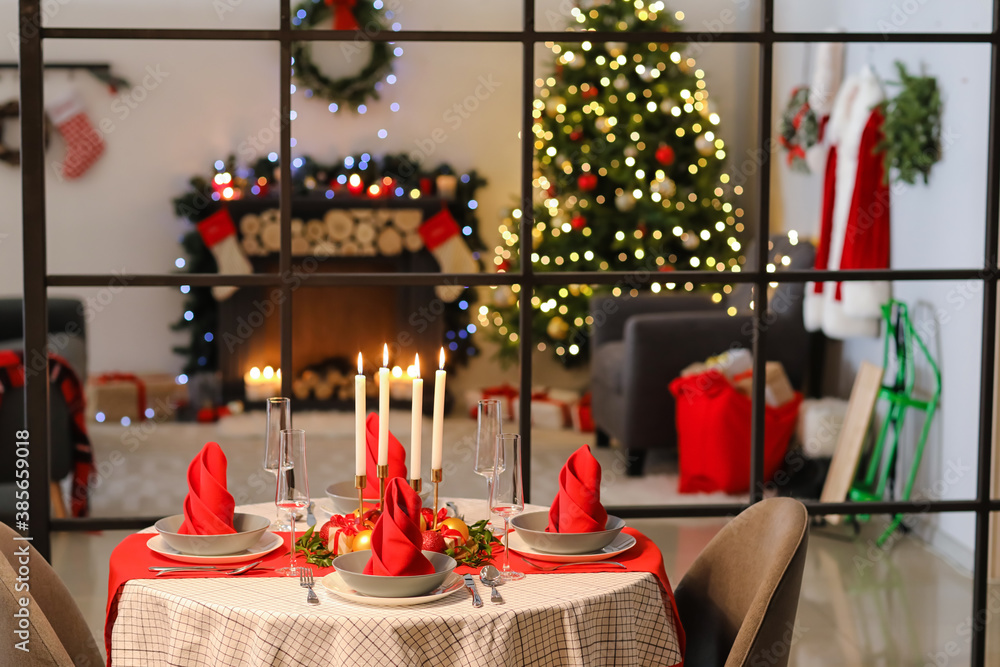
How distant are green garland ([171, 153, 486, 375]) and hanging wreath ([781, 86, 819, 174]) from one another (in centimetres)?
206

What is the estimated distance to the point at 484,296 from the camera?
6.05 m

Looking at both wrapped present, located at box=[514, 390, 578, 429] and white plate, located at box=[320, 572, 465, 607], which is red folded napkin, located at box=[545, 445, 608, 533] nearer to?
white plate, located at box=[320, 572, 465, 607]

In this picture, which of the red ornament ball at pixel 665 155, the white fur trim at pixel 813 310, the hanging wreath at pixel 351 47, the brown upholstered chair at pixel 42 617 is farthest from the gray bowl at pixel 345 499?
the hanging wreath at pixel 351 47

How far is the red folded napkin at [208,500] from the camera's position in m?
1.41

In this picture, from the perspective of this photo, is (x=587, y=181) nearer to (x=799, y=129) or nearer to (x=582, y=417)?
(x=799, y=129)

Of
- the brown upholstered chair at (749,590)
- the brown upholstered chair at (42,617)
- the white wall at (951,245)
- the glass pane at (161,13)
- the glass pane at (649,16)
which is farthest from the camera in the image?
the glass pane at (161,13)

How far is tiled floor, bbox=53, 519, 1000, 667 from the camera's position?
255 centimetres

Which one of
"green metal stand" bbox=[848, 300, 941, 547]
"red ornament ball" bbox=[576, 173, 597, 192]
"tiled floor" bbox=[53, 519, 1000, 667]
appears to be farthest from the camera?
"red ornament ball" bbox=[576, 173, 597, 192]

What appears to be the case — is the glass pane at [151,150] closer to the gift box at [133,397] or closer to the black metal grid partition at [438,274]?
the gift box at [133,397]

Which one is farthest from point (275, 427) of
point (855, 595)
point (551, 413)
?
point (551, 413)

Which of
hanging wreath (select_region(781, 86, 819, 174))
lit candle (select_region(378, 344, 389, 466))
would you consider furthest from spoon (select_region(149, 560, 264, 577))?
hanging wreath (select_region(781, 86, 819, 174))

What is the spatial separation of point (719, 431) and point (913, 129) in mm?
1401

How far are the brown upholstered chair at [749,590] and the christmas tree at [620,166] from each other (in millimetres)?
3608

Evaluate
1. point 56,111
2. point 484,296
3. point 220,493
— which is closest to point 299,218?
point 484,296
